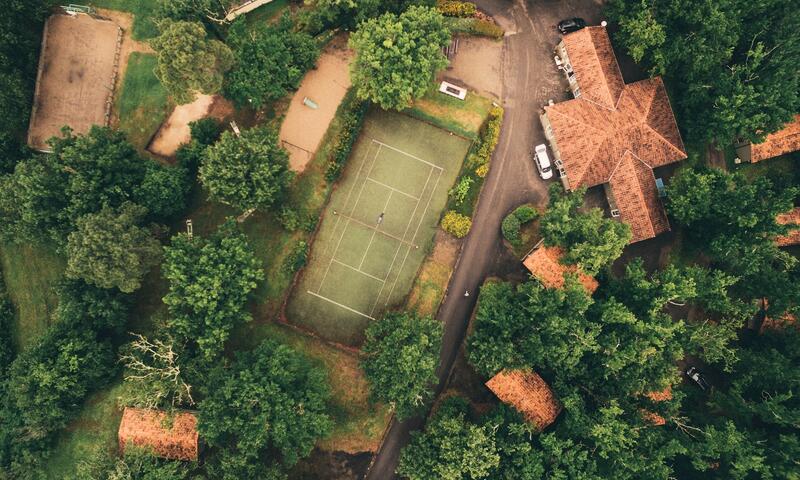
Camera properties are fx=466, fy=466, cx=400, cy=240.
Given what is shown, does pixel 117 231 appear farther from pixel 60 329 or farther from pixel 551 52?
pixel 551 52

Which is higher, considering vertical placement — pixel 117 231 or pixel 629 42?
pixel 629 42

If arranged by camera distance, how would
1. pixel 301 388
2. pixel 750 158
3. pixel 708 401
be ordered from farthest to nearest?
1. pixel 750 158
2. pixel 708 401
3. pixel 301 388

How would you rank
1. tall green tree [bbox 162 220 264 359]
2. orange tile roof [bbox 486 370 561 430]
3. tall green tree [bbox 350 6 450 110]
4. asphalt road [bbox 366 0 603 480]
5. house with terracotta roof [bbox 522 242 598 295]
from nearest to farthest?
1. tall green tree [bbox 162 220 264 359]
2. tall green tree [bbox 350 6 450 110]
3. orange tile roof [bbox 486 370 561 430]
4. house with terracotta roof [bbox 522 242 598 295]
5. asphalt road [bbox 366 0 603 480]

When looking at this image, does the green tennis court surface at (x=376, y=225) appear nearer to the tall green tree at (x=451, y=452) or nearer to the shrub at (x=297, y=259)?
the shrub at (x=297, y=259)

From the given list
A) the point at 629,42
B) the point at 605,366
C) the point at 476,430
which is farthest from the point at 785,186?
the point at 476,430

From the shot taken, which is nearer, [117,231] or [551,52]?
[117,231]

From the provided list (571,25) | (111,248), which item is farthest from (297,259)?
(571,25)

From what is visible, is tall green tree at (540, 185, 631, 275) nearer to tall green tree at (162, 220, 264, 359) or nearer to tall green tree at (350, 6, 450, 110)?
tall green tree at (350, 6, 450, 110)

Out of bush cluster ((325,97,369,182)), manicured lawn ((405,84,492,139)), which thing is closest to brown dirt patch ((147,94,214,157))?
bush cluster ((325,97,369,182))
